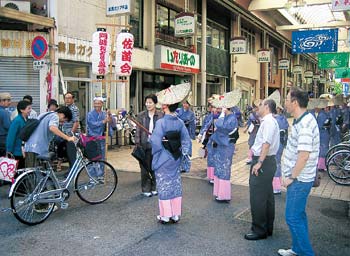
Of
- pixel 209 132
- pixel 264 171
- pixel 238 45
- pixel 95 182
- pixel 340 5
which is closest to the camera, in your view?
pixel 264 171

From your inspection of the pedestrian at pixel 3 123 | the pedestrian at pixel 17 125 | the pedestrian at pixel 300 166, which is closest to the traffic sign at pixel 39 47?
the pedestrian at pixel 3 123

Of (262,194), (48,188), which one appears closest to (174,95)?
(262,194)

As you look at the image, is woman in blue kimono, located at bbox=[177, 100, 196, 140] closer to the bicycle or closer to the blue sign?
the bicycle

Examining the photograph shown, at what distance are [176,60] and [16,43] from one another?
7.33m

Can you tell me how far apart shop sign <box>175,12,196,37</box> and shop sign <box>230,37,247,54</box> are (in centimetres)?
576

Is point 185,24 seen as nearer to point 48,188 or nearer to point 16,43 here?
point 16,43

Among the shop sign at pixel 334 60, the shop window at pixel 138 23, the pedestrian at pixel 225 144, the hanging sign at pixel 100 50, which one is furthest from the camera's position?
the shop sign at pixel 334 60

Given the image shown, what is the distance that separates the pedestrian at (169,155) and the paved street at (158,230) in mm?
274

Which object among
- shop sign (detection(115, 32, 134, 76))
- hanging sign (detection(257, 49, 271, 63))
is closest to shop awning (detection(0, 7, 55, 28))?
shop sign (detection(115, 32, 134, 76))

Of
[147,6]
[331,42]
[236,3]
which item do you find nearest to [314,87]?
[236,3]

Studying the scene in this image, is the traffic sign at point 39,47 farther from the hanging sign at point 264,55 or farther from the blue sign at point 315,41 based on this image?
the hanging sign at point 264,55

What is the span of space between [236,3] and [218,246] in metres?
17.8

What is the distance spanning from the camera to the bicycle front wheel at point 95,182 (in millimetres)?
5844

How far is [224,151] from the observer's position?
630 cm
